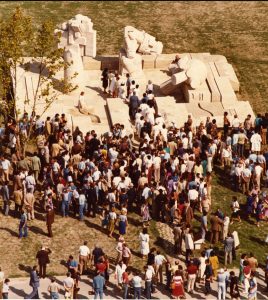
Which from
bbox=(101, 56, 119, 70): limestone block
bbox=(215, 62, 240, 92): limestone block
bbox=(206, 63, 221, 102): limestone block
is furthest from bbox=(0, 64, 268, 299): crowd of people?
bbox=(101, 56, 119, 70): limestone block

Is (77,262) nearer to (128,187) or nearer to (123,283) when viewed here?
(123,283)

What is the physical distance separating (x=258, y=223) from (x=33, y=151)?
1136cm

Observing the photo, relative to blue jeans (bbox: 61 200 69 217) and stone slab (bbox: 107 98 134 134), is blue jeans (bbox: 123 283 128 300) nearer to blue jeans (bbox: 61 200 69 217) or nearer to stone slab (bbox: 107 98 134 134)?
blue jeans (bbox: 61 200 69 217)

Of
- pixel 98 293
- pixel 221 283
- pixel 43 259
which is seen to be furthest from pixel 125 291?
pixel 221 283

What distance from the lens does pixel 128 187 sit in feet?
124

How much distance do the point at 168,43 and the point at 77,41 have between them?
8.89 meters

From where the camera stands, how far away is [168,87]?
47.9m

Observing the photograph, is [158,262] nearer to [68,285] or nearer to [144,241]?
[144,241]

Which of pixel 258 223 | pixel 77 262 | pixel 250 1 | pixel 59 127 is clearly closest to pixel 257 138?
pixel 258 223

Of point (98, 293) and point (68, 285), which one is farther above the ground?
point (68, 285)

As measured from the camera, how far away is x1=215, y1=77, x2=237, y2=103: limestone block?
46812 millimetres

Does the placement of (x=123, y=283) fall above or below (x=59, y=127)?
below

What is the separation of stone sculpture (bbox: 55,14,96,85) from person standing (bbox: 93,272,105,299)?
1747 centimetres

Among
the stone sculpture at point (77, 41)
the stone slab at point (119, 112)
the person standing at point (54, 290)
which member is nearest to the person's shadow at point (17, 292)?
the person standing at point (54, 290)
